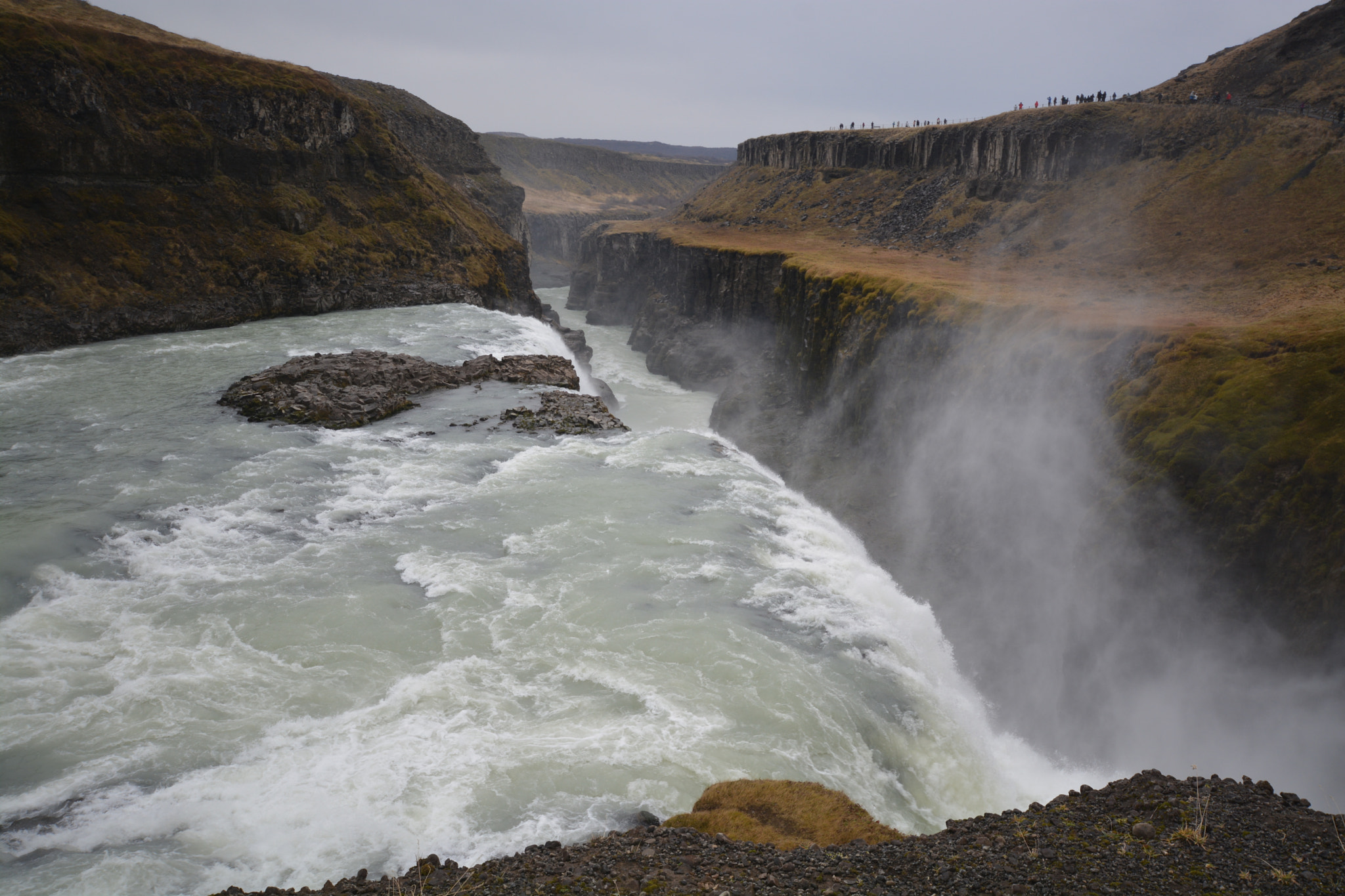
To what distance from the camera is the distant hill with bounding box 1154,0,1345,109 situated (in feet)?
155

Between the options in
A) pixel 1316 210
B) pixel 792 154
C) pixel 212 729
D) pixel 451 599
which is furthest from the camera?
pixel 792 154

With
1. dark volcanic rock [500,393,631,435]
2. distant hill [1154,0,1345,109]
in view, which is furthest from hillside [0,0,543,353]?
distant hill [1154,0,1345,109]

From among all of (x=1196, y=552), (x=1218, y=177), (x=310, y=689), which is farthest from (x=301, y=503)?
(x=1218, y=177)

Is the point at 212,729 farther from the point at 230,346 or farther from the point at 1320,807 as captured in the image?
the point at 230,346

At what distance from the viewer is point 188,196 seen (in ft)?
155

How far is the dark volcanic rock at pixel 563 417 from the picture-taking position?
32469mm

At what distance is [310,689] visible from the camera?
47.8ft

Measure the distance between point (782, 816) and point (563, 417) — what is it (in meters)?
23.7

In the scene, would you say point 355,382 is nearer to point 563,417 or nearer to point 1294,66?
point 563,417

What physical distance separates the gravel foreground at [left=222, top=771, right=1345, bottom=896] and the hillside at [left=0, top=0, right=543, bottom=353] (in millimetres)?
41448

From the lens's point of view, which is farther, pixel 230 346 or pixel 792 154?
pixel 792 154

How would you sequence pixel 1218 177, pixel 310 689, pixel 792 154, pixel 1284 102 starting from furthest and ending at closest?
pixel 792 154, pixel 1284 102, pixel 1218 177, pixel 310 689

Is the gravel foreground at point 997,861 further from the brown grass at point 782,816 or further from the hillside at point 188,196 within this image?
the hillside at point 188,196

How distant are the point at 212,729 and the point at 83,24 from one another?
188ft
